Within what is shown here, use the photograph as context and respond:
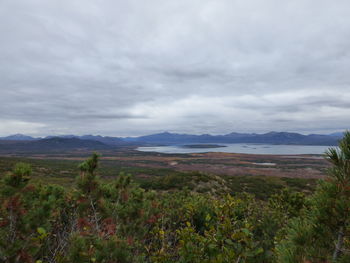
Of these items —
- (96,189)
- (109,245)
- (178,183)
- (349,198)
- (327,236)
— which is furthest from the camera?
(178,183)

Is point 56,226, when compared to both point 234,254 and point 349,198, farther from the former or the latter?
point 349,198

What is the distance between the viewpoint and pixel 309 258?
5.32 feet

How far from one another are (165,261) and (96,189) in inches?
78.3

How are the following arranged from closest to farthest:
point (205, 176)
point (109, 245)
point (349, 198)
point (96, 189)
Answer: point (349, 198) → point (109, 245) → point (96, 189) → point (205, 176)

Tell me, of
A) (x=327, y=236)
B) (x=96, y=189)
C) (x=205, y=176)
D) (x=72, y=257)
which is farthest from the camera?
(x=205, y=176)

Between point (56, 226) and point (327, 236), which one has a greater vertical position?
point (327, 236)

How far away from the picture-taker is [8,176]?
2881 mm

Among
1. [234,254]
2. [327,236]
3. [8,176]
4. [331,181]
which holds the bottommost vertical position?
[234,254]

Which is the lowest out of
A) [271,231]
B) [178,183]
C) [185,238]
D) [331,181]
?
[178,183]

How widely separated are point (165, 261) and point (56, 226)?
3.86 metres

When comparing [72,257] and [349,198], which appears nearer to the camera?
[349,198]

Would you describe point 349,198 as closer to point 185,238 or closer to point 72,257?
point 185,238

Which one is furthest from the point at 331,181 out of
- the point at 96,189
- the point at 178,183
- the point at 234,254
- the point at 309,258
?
the point at 178,183

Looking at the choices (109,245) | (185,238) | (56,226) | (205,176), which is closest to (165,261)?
(185,238)
